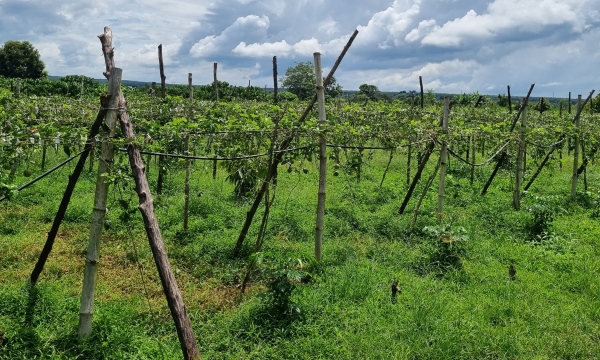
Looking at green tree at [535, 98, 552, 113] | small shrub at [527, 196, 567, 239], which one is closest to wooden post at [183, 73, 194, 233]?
small shrub at [527, 196, 567, 239]

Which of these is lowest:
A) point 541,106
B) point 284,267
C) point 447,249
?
point 447,249

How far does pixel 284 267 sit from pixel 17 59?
49747 mm

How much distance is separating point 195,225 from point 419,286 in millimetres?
3552

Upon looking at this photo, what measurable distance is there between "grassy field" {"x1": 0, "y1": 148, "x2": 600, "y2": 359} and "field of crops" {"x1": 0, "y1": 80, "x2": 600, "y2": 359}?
2 centimetres

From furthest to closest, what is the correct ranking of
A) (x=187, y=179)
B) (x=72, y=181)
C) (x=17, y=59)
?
(x=17, y=59)
(x=187, y=179)
(x=72, y=181)

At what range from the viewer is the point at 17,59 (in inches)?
1665

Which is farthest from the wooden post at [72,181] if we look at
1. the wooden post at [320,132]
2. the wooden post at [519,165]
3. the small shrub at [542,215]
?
the wooden post at [519,165]

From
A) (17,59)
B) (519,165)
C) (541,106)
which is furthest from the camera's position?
(17,59)

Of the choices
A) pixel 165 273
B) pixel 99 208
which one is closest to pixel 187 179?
pixel 99 208

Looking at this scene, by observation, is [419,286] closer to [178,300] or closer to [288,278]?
[288,278]

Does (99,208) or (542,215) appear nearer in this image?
(99,208)

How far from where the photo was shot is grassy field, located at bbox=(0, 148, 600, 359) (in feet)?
12.2

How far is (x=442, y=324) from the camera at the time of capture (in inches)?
157

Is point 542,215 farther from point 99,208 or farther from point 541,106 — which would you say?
point 541,106
